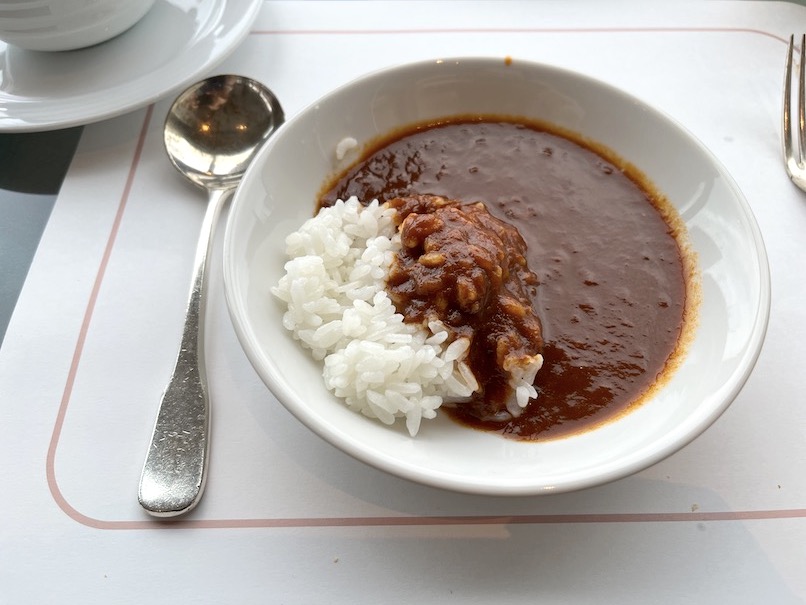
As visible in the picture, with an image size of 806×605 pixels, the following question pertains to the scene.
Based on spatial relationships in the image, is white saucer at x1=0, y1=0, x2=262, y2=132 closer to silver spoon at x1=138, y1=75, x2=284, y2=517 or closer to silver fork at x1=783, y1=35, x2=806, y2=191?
silver spoon at x1=138, y1=75, x2=284, y2=517

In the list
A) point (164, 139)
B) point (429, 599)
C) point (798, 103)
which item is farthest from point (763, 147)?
point (164, 139)

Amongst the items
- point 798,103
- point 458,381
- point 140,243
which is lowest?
point 140,243

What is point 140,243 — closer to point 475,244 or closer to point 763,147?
point 475,244

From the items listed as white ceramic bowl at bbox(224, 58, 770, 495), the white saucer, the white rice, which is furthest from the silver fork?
the white saucer

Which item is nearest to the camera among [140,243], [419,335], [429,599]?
[429,599]

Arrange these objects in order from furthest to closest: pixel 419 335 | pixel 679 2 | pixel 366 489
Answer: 1. pixel 679 2
2. pixel 419 335
3. pixel 366 489

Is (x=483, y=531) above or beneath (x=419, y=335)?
beneath

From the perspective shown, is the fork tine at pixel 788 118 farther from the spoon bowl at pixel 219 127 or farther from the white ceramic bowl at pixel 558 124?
the spoon bowl at pixel 219 127
